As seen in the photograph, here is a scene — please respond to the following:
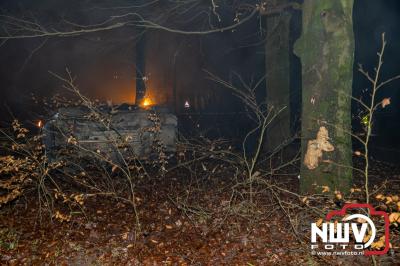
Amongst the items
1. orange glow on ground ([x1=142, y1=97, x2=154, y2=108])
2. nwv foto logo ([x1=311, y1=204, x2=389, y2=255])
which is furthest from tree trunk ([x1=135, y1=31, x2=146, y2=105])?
nwv foto logo ([x1=311, y1=204, x2=389, y2=255])

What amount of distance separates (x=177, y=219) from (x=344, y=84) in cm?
348

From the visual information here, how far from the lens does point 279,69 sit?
9.28 meters

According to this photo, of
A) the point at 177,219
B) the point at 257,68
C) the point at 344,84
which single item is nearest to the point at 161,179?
the point at 177,219

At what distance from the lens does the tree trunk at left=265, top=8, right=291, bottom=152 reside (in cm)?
919

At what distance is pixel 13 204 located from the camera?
610 cm

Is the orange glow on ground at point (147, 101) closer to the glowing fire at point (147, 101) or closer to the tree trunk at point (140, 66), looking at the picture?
the glowing fire at point (147, 101)

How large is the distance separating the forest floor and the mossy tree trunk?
2.63 ft

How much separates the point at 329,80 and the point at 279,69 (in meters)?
4.31

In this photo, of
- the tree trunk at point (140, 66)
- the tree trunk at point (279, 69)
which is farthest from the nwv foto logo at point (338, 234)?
the tree trunk at point (140, 66)

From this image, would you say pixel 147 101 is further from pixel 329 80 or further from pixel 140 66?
pixel 329 80

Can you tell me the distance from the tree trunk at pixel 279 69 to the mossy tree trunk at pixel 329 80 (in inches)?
150

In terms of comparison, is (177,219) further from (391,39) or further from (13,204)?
(391,39)

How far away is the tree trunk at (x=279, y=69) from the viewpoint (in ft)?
30.1

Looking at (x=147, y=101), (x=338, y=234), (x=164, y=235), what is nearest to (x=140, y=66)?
(x=147, y=101)
